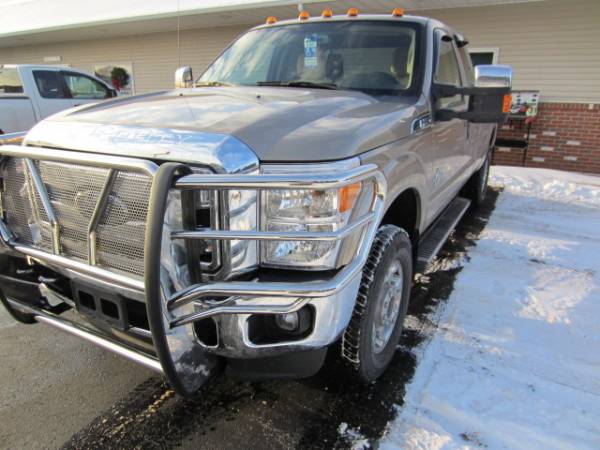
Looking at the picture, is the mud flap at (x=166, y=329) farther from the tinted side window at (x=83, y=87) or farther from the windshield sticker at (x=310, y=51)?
the tinted side window at (x=83, y=87)

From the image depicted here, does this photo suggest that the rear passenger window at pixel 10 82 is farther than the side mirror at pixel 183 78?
Yes

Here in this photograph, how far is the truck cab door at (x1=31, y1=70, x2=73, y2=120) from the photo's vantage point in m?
8.34

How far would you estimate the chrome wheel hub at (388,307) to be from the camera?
2447 millimetres

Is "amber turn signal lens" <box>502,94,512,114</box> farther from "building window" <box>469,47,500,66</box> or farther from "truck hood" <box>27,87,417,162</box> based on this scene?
"building window" <box>469,47,500,66</box>

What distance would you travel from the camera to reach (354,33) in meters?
3.31

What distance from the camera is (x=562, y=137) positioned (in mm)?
9445

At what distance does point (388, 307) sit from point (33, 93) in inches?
326

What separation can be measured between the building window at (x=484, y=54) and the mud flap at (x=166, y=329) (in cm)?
924

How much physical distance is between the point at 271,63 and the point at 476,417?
8.87 ft

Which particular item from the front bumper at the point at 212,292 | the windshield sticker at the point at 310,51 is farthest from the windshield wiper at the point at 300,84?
the front bumper at the point at 212,292

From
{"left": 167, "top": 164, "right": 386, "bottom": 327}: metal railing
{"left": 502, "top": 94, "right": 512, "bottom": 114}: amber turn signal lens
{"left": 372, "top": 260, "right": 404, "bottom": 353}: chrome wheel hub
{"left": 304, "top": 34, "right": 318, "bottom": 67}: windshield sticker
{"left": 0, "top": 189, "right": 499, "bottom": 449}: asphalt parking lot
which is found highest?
{"left": 304, "top": 34, "right": 318, "bottom": 67}: windshield sticker

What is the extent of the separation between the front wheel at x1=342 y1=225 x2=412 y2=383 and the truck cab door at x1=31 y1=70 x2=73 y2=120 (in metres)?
8.08

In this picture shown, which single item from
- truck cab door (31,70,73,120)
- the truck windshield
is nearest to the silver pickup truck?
the truck windshield

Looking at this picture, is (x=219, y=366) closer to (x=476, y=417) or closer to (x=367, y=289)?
(x=367, y=289)
